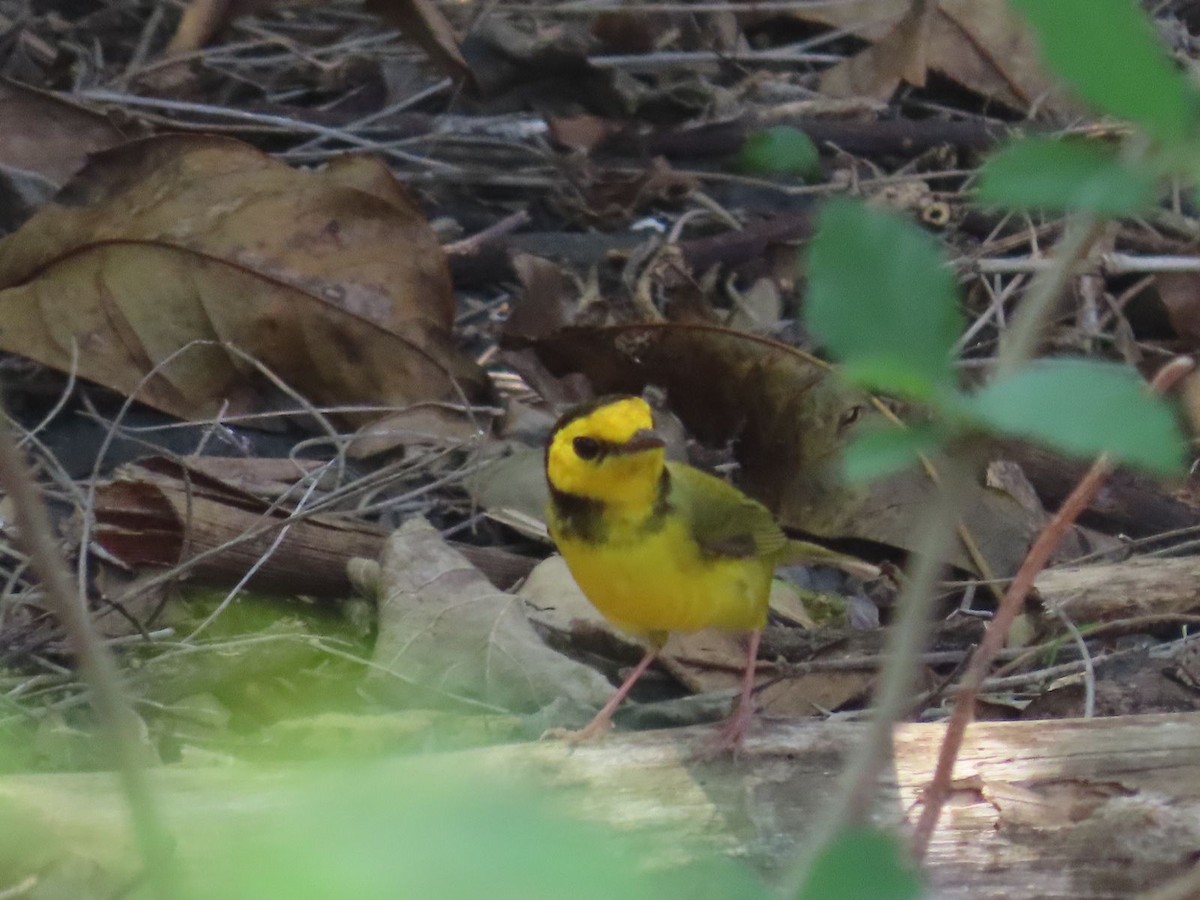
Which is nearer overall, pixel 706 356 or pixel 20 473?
pixel 20 473

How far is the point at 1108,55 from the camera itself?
600 millimetres

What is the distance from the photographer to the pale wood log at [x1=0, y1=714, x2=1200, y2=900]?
2.30 m

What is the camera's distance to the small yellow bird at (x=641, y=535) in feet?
11.0

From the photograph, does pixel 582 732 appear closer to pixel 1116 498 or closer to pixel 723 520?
pixel 723 520

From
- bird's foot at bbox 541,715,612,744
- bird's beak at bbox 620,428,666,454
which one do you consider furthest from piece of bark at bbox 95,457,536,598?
bird's foot at bbox 541,715,612,744

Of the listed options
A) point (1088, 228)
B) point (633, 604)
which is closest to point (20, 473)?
point (1088, 228)

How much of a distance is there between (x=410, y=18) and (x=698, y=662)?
9.43 feet

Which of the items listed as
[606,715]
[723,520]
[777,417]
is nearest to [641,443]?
[723,520]

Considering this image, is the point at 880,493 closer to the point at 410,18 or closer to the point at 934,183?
the point at 934,183

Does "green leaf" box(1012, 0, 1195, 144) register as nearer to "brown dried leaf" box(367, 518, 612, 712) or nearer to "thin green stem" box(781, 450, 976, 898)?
"thin green stem" box(781, 450, 976, 898)

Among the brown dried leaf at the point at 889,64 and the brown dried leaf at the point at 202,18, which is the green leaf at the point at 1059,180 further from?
the brown dried leaf at the point at 202,18

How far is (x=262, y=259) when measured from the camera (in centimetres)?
452

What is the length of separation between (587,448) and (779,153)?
272 centimetres

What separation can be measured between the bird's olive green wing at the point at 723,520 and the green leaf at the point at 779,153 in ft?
7.81
